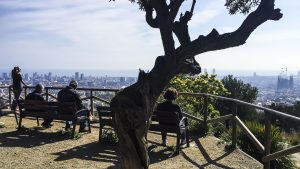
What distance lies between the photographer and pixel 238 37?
6.24 metres

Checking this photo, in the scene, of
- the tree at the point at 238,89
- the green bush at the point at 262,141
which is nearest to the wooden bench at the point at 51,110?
the green bush at the point at 262,141

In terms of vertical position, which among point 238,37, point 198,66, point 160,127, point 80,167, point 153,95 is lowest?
point 80,167

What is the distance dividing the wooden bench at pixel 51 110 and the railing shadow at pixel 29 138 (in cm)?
41

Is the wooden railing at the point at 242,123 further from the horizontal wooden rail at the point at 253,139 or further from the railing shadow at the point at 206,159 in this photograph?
the railing shadow at the point at 206,159

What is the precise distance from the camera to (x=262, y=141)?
34.0ft

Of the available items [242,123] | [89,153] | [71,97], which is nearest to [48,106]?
[71,97]

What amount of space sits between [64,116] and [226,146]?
13.7 ft

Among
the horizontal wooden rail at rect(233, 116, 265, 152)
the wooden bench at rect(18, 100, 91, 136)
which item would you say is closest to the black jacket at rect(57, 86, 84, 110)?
the wooden bench at rect(18, 100, 91, 136)

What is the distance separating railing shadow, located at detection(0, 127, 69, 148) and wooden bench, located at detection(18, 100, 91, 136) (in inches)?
16.3

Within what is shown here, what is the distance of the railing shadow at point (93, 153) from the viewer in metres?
9.09

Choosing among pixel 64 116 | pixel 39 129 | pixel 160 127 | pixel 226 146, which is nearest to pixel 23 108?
pixel 39 129

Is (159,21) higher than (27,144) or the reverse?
higher

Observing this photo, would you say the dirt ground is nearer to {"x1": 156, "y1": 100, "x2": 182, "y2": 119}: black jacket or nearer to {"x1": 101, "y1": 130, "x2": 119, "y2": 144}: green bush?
{"x1": 101, "y1": 130, "x2": 119, "y2": 144}: green bush

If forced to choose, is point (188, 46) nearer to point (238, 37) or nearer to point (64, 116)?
point (238, 37)
